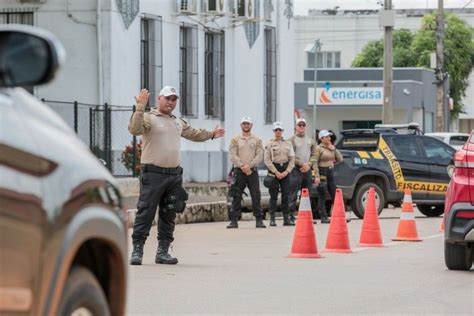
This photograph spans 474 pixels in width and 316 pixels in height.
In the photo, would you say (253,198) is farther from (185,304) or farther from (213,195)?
(185,304)

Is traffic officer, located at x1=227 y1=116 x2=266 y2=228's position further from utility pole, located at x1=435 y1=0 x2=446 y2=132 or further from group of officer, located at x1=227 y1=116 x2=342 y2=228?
utility pole, located at x1=435 y1=0 x2=446 y2=132

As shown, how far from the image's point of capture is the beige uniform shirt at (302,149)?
25.9m

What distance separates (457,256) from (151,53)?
20478 mm

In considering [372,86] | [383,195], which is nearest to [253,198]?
[383,195]

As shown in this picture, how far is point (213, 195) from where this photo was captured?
1273 inches

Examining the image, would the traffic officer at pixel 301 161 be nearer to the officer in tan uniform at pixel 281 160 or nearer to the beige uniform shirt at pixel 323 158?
the beige uniform shirt at pixel 323 158

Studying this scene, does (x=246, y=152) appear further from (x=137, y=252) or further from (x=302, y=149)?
(x=137, y=252)

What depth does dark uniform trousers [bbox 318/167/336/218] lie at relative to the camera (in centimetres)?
2622

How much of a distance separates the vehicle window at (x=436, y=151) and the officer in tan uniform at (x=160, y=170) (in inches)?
546

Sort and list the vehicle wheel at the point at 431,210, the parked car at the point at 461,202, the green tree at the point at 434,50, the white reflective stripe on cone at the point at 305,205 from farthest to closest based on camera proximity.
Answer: the green tree at the point at 434,50, the vehicle wheel at the point at 431,210, the white reflective stripe on cone at the point at 305,205, the parked car at the point at 461,202

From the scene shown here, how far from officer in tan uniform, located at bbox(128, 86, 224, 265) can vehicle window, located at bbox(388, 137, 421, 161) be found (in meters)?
13.4

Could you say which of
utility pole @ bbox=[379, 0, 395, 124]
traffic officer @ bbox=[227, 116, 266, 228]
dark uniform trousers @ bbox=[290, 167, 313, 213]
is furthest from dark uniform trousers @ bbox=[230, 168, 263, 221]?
utility pole @ bbox=[379, 0, 395, 124]

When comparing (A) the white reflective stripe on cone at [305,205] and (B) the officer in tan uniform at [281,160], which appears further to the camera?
(B) the officer in tan uniform at [281,160]

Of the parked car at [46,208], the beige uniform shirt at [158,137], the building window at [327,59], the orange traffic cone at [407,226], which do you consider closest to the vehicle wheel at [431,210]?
the orange traffic cone at [407,226]
